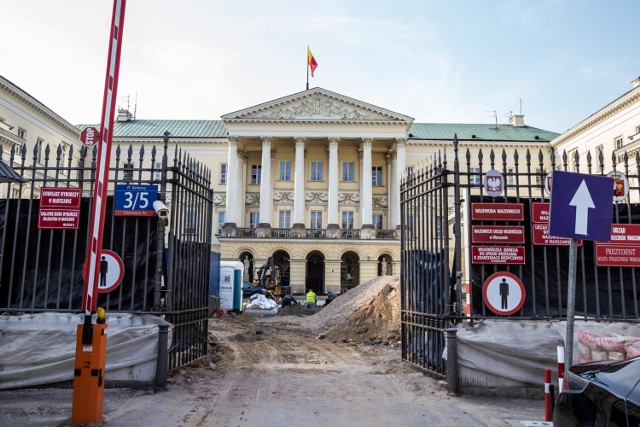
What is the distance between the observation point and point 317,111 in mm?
56375

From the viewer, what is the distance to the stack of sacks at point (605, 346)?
6.60 meters

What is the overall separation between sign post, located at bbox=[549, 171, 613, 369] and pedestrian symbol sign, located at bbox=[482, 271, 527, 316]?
3.00 m

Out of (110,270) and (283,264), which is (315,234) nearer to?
(283,264)

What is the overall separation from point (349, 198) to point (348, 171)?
124 inches

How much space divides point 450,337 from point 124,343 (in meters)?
4.64

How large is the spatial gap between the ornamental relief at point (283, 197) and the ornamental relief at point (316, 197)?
1.71 metres

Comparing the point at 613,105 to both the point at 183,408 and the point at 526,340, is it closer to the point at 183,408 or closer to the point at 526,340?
the point at 526,340

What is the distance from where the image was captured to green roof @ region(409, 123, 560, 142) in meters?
63.4

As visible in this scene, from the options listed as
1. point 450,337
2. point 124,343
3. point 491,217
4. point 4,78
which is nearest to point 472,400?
point 450,337

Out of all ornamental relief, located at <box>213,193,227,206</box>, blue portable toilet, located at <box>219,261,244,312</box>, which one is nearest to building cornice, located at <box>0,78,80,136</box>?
ornamental relief, located at <box>213,193,227,206</box>

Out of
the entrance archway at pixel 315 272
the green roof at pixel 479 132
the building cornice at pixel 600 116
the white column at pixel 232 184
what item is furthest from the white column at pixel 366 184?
the building cornice at pixel 600 116

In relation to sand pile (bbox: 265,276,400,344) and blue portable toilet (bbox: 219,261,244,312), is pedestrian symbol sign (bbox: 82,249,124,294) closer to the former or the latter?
sand pile (bbox: 265,276,400,344)

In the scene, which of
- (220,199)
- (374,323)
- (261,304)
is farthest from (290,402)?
(220,199)

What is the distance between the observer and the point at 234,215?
55.5 meters
